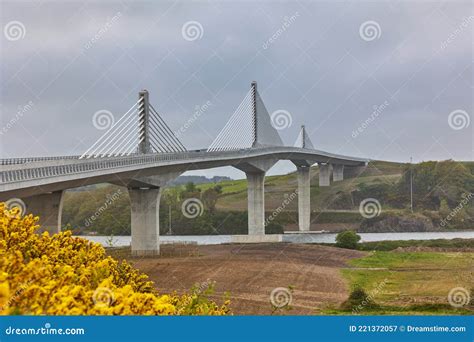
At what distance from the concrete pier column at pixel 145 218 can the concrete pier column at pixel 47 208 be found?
21.5 metres

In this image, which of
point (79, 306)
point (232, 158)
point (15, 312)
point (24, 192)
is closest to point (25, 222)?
point (79, 306)

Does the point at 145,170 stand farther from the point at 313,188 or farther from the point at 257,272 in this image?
the point at 313,188

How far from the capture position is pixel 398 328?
57.2ft

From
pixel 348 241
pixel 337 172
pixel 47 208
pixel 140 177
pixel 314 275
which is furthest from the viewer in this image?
pixel 337 172

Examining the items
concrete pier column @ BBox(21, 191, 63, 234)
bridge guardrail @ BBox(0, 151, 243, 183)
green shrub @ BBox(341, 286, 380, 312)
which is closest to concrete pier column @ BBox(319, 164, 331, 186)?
bridge guardrail @ BBox(0, 151, 243, 183)

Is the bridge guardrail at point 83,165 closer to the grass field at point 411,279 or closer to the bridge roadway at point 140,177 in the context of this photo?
the bridge roadway at point 140,177

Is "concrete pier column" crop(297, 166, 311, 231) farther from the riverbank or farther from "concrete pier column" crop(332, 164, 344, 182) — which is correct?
the riverbank

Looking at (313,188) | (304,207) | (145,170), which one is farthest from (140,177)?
(313,188)

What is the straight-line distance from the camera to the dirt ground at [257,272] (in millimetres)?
40594

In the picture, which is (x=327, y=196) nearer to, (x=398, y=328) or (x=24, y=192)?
(x=24, y=192)

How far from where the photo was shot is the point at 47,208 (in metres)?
52.3

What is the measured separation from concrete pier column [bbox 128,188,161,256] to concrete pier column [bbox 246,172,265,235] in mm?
31812

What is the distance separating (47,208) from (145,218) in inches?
897

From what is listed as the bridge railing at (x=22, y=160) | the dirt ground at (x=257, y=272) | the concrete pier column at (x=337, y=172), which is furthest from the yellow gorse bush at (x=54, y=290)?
the concrete pier column at (x=337, y=172)
